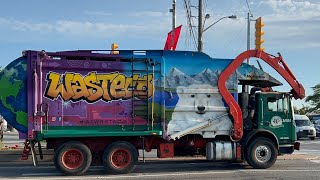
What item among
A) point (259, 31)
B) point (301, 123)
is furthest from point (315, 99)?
point (259, 31)

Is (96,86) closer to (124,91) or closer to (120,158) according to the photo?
(124,91)

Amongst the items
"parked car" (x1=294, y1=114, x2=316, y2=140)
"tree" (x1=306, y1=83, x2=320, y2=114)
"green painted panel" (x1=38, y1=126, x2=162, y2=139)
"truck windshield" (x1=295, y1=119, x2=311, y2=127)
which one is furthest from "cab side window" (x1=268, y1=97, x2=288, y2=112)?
"tree" (x1=306, y1=83, x2=320, y2=114)

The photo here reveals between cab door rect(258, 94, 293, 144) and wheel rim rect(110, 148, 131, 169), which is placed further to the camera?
cab door rect(258, 94, 293, 144)

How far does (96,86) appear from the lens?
507 inches

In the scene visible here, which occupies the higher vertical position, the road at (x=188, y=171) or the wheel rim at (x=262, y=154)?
the wheel rim at (x=262, y=154)

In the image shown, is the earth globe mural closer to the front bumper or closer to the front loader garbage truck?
the front loader garbage truck

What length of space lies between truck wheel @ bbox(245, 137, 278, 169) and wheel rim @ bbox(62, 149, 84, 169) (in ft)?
16.6

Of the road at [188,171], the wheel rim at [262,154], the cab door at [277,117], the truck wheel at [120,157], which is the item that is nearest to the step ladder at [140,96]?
the truck wheel at [120,157]

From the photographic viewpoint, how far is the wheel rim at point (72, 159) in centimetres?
1250

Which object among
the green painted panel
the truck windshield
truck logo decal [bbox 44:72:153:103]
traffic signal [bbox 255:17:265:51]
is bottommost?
the truck windshield

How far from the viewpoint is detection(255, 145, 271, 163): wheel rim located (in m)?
13.8

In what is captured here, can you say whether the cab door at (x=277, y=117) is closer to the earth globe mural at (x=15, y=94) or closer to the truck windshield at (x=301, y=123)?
the earth globe mural at (x=15, y=94)

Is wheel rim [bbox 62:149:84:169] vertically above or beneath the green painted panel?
beneath

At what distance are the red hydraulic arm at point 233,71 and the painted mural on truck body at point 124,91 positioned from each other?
177 millimetres
